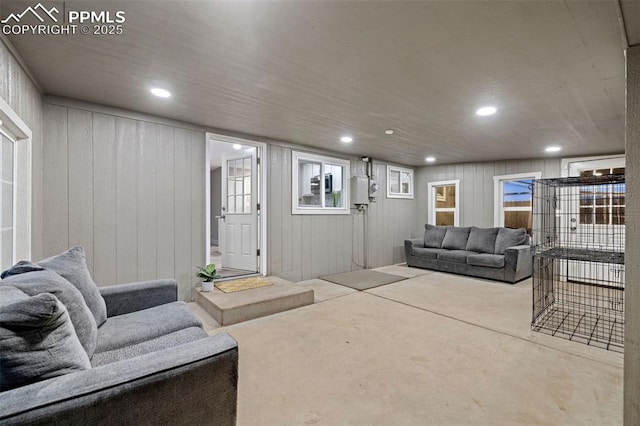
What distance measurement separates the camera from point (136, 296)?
222 cm

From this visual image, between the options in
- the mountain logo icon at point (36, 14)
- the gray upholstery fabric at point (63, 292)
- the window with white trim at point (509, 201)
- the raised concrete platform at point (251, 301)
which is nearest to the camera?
the gray upholstery fabric at point (63, 292)

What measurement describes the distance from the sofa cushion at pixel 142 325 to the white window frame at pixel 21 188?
3.47 feet

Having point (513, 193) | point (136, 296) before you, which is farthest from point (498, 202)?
point (136, 296)

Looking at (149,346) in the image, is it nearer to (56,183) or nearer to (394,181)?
(56,183)

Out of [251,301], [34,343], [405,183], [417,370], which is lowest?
[417,370]

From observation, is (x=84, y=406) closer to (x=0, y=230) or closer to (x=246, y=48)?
(x=0, y=230)

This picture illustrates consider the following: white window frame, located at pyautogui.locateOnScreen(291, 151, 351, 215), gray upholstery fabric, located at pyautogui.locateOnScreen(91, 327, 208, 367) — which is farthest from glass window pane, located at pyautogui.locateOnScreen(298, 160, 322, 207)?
gray upholstery fabric, located at pyautogui.locateOnScreen(91, 327, 208, 367)

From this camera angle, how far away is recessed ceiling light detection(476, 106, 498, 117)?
3133mm

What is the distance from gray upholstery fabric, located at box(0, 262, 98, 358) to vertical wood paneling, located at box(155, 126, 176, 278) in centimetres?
199

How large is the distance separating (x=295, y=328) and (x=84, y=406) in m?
2.18

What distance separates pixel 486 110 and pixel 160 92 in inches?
130

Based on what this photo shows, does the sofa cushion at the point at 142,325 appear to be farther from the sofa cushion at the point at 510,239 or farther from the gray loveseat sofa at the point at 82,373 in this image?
the sofa cushion at the point at 510,239

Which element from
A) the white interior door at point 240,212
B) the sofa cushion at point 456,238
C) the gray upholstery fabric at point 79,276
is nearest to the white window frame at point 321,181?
the white interior door at point 240,212

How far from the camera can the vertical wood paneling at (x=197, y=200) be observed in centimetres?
380
